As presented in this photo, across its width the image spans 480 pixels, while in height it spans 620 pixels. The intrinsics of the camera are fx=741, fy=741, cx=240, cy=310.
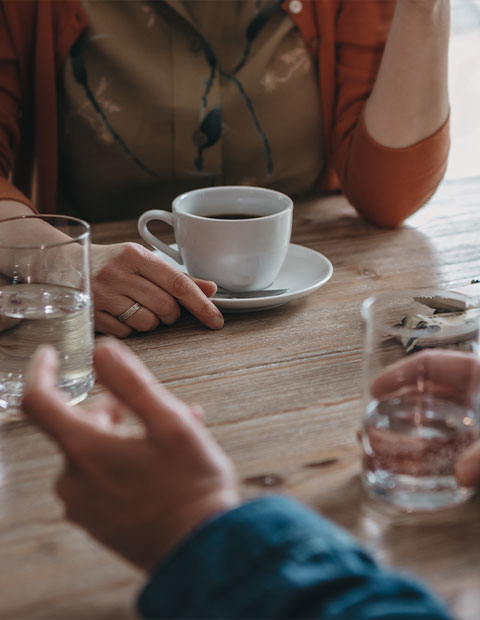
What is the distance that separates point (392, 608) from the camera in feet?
1.32

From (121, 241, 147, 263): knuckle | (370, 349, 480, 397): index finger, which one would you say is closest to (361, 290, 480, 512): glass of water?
(370, 349, 480, 397): index finger

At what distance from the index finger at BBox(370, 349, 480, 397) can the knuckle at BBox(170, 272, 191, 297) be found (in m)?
0.36

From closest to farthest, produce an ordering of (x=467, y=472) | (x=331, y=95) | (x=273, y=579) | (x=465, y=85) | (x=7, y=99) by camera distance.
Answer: (x=273, y=579) < (x=467, y=472) < (x=7, y=99) < (x=331, y=95) < (x=465, y=85)

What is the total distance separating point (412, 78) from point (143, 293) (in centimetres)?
64

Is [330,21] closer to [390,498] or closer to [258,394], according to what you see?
[258,394]

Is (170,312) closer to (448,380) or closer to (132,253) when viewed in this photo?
(132,253)

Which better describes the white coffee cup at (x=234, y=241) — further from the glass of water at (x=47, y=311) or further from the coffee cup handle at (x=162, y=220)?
the glass of water at (x=47, y=311)

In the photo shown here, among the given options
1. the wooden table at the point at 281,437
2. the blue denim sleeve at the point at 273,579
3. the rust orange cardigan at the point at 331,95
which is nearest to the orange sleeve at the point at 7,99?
the rust orange cardigan at the point at 331,95

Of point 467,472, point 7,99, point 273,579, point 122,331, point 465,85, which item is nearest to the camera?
point 273,579

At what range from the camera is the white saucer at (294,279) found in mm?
888

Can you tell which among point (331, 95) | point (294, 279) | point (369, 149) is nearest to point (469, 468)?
point (294, 279)

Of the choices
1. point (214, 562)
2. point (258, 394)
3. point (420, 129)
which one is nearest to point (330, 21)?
point (420, 129)

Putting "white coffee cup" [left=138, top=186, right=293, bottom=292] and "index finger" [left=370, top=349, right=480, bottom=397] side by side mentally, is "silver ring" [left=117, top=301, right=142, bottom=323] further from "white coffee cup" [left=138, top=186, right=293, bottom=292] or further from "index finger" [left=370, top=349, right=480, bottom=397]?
"index finger" [left=370, top=349, right=480, bottom=397]

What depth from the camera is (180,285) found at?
0.87m
